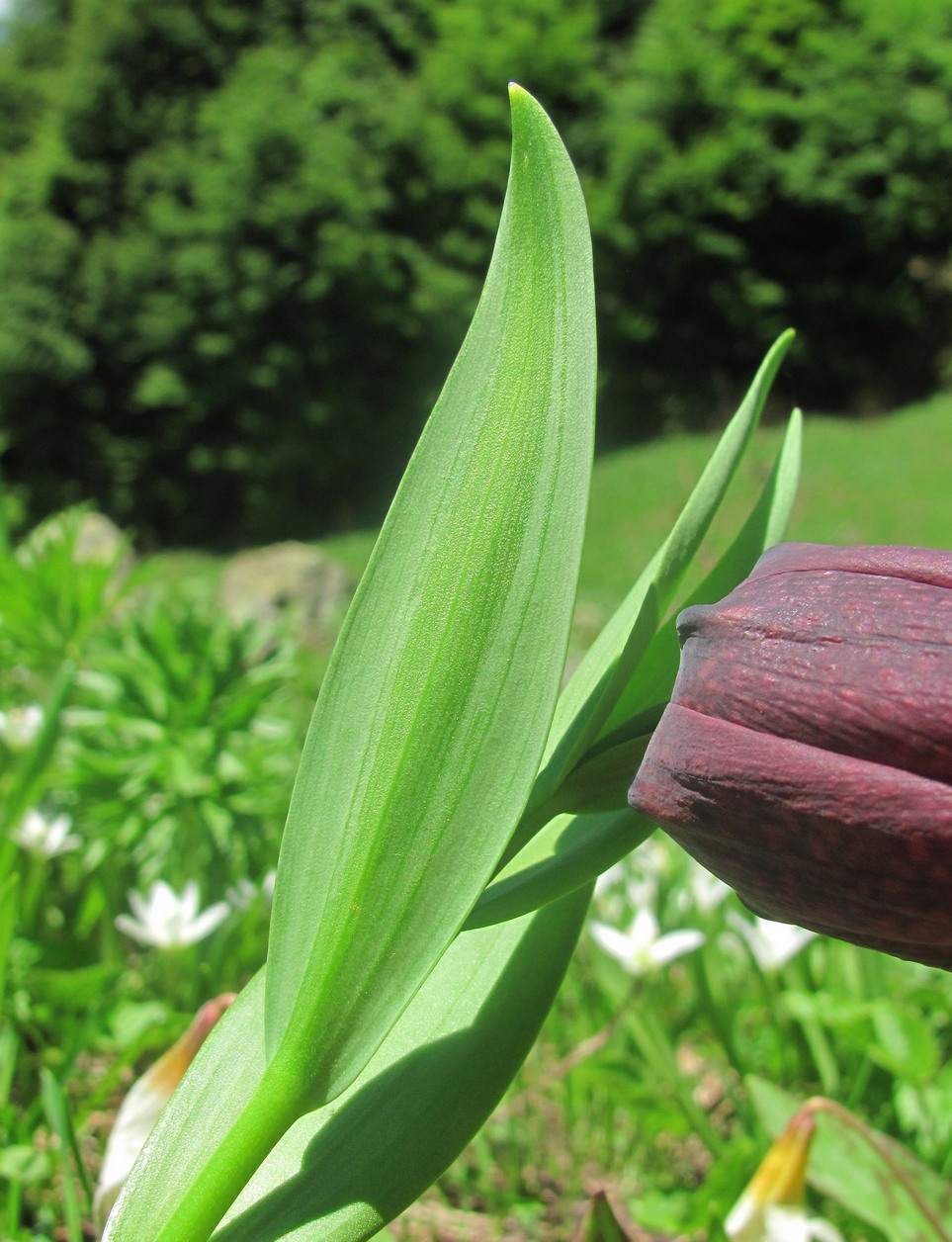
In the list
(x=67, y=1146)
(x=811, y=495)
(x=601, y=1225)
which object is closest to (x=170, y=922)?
(x=67, y=1146)

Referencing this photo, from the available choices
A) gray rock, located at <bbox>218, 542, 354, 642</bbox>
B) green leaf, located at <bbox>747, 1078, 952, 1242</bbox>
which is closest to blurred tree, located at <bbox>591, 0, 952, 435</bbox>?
gray rock, located at <bbox>218, 542, 354, 642</bbox>

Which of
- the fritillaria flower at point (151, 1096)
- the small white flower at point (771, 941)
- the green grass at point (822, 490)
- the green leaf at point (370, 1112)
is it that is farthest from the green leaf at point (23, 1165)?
the green grass at point (822, 490)

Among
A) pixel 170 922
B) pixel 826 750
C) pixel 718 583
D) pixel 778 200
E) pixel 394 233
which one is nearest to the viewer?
pixel 826 750

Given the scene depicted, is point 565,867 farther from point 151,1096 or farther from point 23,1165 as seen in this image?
point 23,1165

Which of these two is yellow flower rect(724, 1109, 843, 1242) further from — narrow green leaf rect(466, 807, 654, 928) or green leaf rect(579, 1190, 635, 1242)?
narrow green leaf rect(466, 807, 654, 928)

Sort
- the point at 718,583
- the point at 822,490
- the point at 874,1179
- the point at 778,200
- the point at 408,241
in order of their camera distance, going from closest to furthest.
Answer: the point at 718,583 < the point at 874,1179 < the point at 822,490 < the point at 408,241 < the point at 778,200
